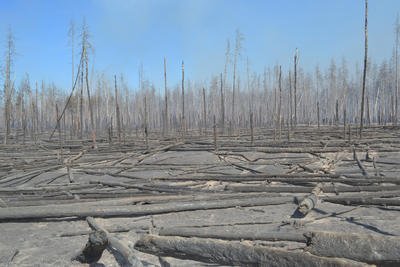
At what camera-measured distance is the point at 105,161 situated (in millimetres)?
10977

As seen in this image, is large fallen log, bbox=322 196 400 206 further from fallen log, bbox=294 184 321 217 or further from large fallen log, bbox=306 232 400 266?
large fallen log, bbox=306 232 400 266

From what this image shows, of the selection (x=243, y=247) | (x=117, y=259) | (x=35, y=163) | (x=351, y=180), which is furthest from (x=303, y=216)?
(x=35, y=163)

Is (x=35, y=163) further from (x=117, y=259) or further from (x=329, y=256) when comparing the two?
(x=329, y=256)

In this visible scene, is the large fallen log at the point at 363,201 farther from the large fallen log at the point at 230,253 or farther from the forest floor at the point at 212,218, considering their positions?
the large fallen log at the point at 230,253

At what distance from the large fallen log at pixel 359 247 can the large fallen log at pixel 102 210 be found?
10.6 feet

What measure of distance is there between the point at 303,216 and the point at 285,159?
533 cm

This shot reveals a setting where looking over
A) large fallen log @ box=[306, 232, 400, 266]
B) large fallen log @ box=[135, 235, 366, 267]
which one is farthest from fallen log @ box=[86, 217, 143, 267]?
large fallen log @ box=[306, 232, 400, 266]

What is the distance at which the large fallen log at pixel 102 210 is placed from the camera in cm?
479

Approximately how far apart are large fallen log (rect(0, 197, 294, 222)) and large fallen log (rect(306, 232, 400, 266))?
128 inches

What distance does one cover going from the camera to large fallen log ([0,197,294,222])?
4789 mm

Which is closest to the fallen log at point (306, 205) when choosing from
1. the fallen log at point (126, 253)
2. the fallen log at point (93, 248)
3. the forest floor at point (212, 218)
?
the forest floor at point (212, 218)

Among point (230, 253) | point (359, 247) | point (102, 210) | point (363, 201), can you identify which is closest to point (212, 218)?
point (102, 210)

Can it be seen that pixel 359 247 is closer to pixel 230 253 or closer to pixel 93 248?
pixel 230 253

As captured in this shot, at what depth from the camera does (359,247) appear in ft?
6.14
